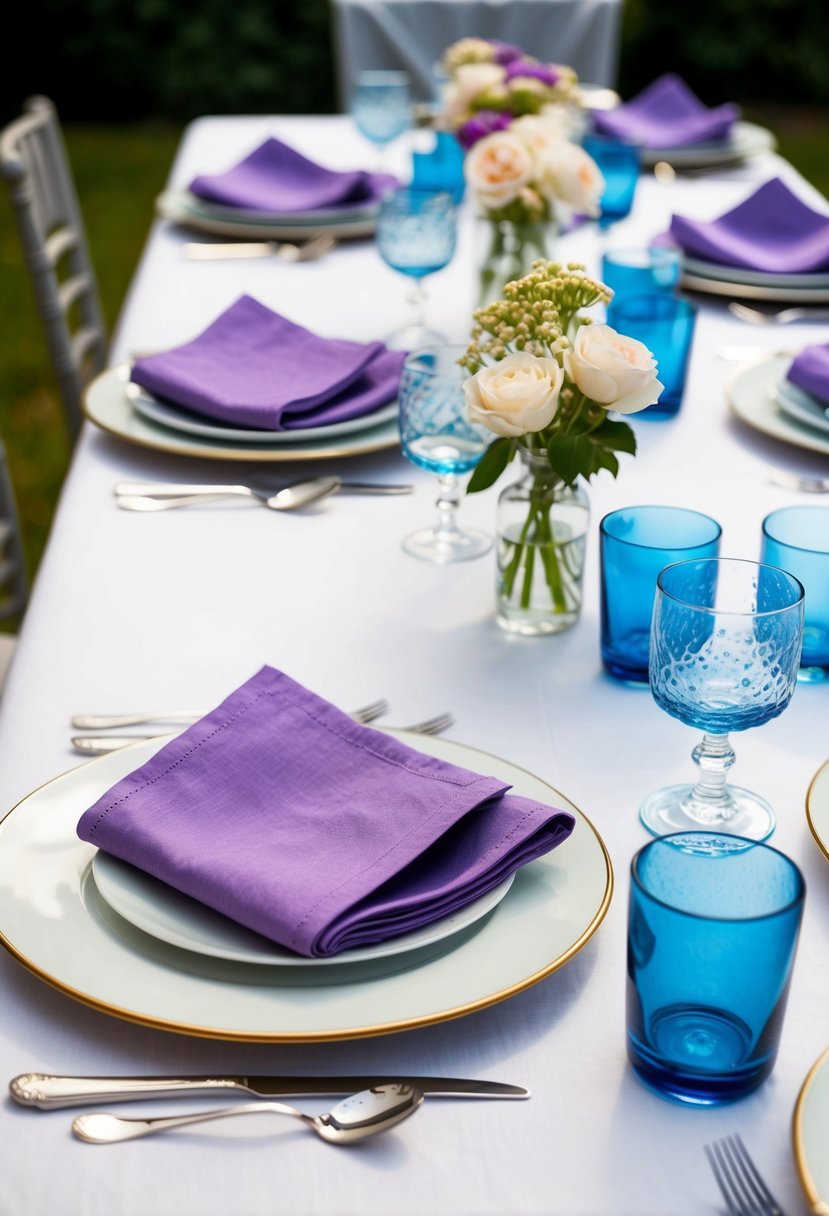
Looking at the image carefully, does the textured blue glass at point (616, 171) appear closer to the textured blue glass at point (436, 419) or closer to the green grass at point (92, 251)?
the textured blue glass at point (436, 419)

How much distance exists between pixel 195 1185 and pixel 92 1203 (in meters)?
0.04

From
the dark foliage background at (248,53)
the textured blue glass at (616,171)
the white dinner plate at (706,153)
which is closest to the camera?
the textured blue glass at (616,171)

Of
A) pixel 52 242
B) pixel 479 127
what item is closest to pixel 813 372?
pixel 479 127

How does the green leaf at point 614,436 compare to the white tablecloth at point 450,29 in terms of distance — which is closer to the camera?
the green leaf at point 614,436

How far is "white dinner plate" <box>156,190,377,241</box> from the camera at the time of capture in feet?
7.03

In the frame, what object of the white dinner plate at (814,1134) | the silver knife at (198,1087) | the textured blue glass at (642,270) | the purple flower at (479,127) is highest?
the purple flower at (479,127)

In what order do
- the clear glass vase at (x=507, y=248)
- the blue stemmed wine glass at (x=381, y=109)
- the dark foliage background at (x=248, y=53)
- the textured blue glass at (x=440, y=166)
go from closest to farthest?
the clear glass vase at (x=507, y=248) < the textured blue glass at (x=440, y=166) < the blue stemmed wine glass at (x=381, y=109) < the dark foliage background at (x=248, y=53)

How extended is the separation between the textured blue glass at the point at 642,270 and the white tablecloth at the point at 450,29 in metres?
2.03

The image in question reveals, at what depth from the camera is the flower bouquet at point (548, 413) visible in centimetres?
101

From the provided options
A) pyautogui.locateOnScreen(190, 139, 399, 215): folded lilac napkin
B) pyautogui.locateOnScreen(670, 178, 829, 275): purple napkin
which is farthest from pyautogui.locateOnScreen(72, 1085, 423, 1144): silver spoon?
pyautogui.locateOnScreen(190, 139, 399, 215): folded lilac napkin

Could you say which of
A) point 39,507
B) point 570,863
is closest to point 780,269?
point 570,863

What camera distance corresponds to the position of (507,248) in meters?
1.79

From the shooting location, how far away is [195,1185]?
64 centimetres

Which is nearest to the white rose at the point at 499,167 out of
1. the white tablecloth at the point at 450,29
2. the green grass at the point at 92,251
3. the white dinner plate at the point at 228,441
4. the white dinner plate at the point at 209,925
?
the white dinner plate at the point at 228,441
